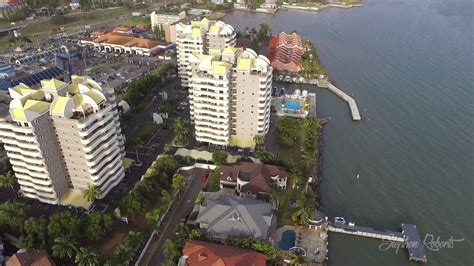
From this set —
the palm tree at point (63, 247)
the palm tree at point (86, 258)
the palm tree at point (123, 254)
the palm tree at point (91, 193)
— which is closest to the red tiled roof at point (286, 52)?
the palm tree at point (91, 193)

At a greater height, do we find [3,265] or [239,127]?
[239,127]

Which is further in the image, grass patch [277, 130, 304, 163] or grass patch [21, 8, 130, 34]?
grass patch [21, 8, 130, 34]

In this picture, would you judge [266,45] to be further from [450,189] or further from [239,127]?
[450,189]

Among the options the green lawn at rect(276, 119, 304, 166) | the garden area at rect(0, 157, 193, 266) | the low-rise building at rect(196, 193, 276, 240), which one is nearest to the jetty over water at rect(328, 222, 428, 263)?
the low-rise building at rect(196, 193, 276, 240)

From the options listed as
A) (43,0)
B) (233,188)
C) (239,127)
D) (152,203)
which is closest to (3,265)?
(152,203)

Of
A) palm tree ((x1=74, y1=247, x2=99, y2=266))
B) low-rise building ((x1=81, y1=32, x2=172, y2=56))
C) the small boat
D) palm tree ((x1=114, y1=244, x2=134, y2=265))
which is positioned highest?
low-rise building ((x1=81, y1=32, x2=172, y2=56))

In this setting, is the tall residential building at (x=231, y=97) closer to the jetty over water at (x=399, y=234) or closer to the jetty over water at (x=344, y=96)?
the jetty over water at (x=399, y=234)

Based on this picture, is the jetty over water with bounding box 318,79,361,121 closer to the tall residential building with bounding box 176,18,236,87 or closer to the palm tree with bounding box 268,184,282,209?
the tall residential building with bounding box 176,18,236,87
